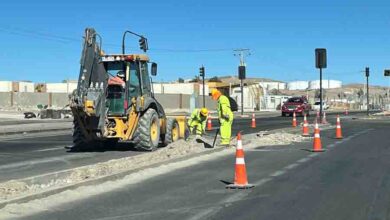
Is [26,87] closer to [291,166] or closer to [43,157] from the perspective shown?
[43,157]

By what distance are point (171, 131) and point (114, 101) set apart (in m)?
2.94

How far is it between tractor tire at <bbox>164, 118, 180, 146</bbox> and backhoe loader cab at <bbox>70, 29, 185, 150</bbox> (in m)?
0.60

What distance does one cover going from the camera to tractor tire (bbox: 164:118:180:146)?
61.4 ft

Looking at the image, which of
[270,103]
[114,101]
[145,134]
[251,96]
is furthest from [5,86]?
[145,134]

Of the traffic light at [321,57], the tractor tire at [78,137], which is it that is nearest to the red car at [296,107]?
the traffic light at [321,57]

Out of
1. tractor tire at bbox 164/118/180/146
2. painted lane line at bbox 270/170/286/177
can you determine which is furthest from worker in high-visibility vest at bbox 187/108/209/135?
painted lane line at bbox 270/170/286/177

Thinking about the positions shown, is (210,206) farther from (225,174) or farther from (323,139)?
(323,139)

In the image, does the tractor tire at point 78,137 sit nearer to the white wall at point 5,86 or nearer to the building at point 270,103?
the building at point 270,103

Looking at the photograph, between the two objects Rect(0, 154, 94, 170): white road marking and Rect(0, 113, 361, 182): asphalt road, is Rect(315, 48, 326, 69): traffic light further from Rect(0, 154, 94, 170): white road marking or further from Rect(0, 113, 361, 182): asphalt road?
Rect(0, 154, 94, 170): white road marking

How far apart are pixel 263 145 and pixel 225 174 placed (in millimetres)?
7884

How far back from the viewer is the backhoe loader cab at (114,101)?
15844 mm

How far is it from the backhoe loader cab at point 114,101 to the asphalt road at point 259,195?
3527mm

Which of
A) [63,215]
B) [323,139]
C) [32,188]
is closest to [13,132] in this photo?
[323,139]

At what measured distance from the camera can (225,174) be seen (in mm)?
12039
